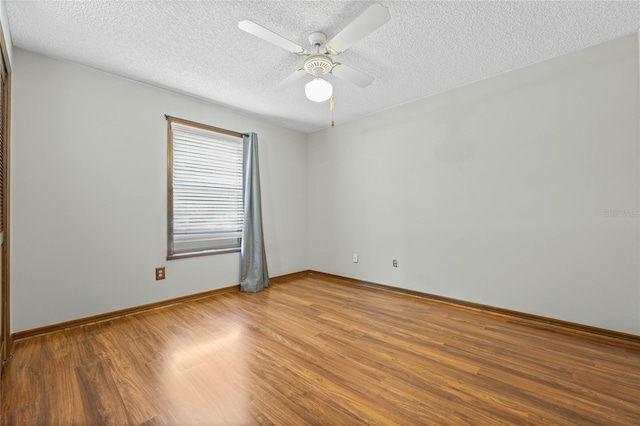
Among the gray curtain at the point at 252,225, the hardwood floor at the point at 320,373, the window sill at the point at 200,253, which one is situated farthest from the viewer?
the gray curtain at the point at 252,225

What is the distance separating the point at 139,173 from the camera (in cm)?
287

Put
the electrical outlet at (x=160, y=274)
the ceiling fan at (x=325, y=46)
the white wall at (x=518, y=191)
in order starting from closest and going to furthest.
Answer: the ceiling fan at (x=325, y=46) → the white wall at (x=518, y=191) → the electrical outlet at (x=160, y=274)

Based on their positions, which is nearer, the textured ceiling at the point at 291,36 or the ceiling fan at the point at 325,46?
the ceiling fan at the point at 325,46

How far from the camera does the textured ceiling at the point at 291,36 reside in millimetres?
1828

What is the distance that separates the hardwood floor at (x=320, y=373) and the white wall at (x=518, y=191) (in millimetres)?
406

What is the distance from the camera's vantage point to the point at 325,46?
209 centimetres

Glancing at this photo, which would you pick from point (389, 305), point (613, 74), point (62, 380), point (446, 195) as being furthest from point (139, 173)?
point (613, 74)

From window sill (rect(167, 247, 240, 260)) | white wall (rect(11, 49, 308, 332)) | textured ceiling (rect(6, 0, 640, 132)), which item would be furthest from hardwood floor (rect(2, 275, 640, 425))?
textured ceiling (rect(6, 0, 640, 132))

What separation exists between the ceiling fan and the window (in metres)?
1.49

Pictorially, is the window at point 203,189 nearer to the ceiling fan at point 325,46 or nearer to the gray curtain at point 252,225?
the gray curtain at point 252,225

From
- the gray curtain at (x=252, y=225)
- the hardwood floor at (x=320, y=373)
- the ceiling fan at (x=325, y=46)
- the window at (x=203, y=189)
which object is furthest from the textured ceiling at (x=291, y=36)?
the hardwood floor at (x=320, y=373)

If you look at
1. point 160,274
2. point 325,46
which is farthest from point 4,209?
point 325,46

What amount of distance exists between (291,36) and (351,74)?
1.78 feet

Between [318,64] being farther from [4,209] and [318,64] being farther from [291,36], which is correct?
[4,209]
